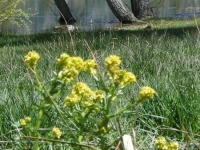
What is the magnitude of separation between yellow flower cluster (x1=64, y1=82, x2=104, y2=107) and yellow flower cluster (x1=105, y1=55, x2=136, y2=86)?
0.36 feet

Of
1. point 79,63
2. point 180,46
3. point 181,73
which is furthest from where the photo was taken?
point 180,46

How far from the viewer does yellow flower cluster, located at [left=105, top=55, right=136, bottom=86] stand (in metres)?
1.70

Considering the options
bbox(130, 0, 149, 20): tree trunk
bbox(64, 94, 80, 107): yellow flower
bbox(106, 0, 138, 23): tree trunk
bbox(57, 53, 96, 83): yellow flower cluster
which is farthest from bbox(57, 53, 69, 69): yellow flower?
bbox(130, 0, 149, 20): tree trunk

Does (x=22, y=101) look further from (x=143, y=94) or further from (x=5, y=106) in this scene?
(x=143, y=94)

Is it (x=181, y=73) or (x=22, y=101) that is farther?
(x=181, y=73)

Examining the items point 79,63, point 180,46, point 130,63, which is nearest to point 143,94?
point 79,63

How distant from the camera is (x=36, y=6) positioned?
1175 inches

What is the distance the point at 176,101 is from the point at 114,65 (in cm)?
155

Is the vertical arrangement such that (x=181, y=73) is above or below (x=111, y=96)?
below

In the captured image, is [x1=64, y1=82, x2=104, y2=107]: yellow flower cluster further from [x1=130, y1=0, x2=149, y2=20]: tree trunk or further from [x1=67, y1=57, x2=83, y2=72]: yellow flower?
[x1=130, y1=0, x2=149, y2=20]: tree trunk

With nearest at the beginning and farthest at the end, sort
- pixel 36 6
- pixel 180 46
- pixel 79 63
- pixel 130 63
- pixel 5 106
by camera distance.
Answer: pixel 79 63, pixel 5 106, pixel 130 63, pixel 180 46, pixel 36 6

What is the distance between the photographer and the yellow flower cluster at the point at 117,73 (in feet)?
5.57

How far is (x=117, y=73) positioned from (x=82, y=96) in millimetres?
157

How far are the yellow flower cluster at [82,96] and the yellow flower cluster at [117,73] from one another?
109 mm
